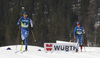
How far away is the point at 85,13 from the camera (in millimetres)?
112375

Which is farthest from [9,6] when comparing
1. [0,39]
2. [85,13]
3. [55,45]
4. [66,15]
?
[55,45]

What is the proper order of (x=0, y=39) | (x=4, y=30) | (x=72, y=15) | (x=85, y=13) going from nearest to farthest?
1. (x=0, y=39)
2. (x=4, y=30)
3. (x=85, y=13)
4. (x=72, y=15)

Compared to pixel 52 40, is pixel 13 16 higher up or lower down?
higher up

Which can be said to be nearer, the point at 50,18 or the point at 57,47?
the point at 57,47

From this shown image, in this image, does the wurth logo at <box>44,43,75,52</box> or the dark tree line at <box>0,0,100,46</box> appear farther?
the dark tree line at <box>0,0,100,46</box>

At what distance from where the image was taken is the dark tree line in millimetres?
77375

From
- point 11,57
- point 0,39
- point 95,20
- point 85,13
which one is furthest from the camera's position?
point 85,13

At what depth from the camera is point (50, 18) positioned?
4806 inches

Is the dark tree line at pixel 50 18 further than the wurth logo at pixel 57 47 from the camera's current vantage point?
Yes

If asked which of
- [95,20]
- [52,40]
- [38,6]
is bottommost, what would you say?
[52,40]

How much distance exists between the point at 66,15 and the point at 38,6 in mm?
18776

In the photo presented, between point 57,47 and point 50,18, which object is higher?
point 50,18

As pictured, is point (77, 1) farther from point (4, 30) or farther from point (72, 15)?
point (4, 30)

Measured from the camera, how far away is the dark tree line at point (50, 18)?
77.4 metres
